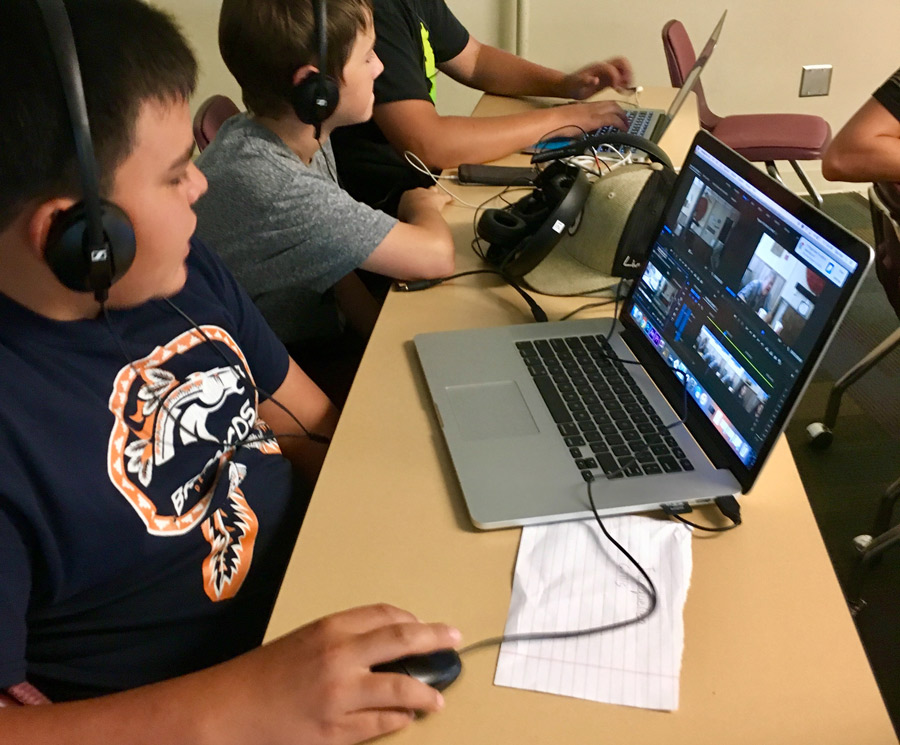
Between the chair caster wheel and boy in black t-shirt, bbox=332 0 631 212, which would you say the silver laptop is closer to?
boy in black t-shirt, bbox=332 0 631 212

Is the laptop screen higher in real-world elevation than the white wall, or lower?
higher

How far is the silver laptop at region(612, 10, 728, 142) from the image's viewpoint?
1.52 m

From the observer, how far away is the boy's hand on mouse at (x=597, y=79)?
2.04 metres

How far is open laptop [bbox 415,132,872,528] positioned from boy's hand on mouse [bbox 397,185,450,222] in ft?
1.47

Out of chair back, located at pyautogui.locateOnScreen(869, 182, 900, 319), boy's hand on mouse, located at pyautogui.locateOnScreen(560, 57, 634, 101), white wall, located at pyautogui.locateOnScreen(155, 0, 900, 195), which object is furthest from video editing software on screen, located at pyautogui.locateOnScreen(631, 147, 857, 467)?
white wall, located at pyautogui.locateOnScreen(155, 0, 900, 195)

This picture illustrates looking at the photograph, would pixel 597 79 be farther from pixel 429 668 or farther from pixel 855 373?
pixel 429 668

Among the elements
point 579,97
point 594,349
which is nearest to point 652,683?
point 594,349

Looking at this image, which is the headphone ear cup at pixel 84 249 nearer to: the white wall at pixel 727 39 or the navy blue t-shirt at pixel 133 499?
the navy blue t-shirt at pixel 133 499

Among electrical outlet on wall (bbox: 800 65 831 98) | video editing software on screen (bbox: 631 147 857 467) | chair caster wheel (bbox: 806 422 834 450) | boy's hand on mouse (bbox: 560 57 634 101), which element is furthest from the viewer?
electrical outlet on wall (bbox: 800 65 831 98)

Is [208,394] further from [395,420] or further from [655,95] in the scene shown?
[655,95]

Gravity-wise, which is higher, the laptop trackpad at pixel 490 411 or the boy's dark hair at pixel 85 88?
the boy's dark hair at pixel 85 88

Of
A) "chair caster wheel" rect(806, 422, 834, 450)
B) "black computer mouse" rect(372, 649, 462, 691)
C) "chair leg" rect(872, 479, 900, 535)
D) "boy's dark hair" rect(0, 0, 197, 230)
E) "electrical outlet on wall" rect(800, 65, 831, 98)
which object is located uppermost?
"boy's dark hair" rect(0, 0, 197, 230)

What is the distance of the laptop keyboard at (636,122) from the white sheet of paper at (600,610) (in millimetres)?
1234

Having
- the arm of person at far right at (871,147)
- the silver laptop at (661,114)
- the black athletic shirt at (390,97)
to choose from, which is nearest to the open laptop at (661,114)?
the silver laptop at (661,114)
